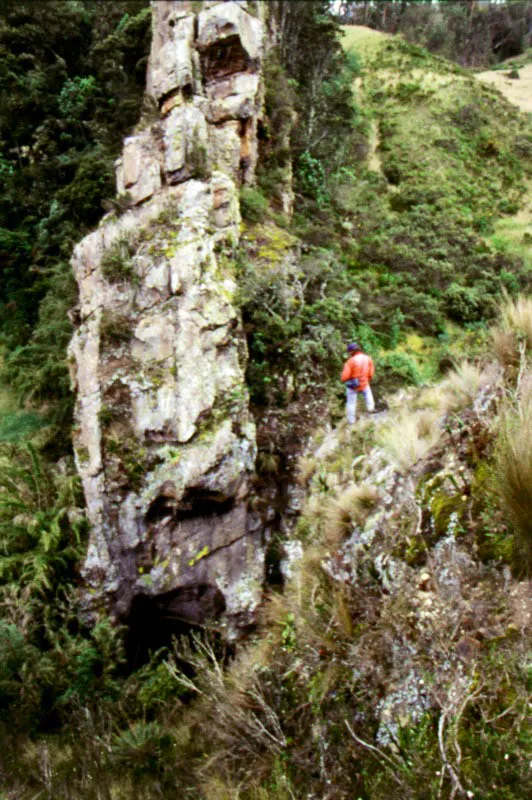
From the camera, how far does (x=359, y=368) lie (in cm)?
762

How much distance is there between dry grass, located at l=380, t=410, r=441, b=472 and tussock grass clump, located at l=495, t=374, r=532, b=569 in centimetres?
116

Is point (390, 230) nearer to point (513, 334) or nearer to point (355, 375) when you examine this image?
point (355, 375)

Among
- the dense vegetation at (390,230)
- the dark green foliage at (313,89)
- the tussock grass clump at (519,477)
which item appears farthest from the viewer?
the dark green foliage at (313,89)

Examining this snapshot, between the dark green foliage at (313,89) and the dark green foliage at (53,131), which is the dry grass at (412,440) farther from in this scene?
the dark green foliage at (313,89)

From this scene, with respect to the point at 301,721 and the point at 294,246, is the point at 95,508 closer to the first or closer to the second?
the point at 301,721

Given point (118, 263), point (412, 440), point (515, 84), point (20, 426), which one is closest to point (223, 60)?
point (118, 263)

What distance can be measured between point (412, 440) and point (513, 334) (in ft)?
4.71

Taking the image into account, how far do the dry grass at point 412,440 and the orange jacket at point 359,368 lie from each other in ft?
9.24

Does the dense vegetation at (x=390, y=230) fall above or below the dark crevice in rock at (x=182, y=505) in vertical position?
above

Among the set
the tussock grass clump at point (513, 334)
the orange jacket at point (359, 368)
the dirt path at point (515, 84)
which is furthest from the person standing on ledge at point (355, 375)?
the dirt path at point (515, 84)

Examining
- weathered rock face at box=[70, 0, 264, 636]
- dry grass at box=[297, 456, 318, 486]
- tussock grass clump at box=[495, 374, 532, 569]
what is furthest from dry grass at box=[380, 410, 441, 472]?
weathered rock face at box=[70, 0, 264, 636]

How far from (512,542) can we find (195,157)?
29.9 ft

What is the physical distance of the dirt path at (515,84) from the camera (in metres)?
23.6

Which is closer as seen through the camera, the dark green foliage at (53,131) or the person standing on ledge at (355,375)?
the person standing on ledge at (355,375)
